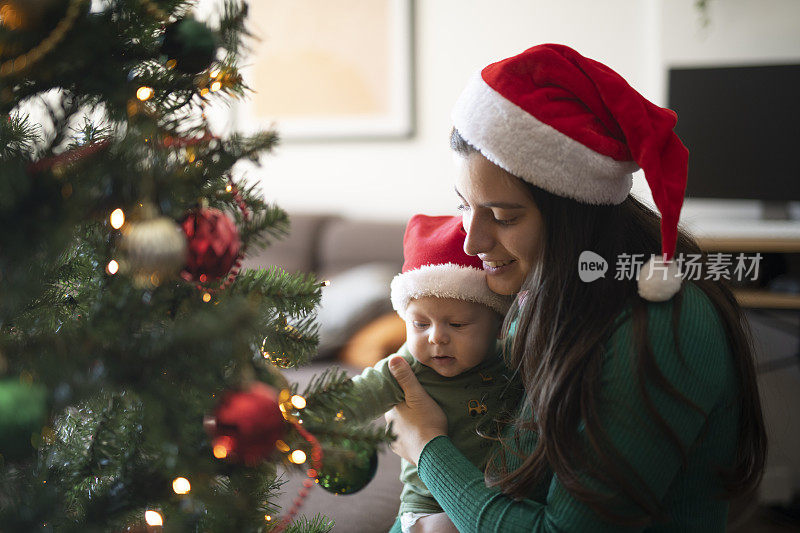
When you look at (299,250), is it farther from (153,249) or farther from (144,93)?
(153,249)

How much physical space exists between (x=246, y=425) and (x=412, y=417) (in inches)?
21.3

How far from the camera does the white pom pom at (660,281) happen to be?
85 cm

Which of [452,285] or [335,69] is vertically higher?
[335,69]

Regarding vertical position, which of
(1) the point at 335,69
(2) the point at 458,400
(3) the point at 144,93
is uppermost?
(3) the point at 144,93

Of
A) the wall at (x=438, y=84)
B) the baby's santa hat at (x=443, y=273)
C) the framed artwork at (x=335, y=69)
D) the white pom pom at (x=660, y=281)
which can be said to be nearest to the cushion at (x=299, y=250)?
the wall at (x=438, y=84)

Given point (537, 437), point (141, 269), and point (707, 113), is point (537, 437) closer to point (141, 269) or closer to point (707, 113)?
point (141, 269)

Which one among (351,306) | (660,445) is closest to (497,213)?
(660,445)

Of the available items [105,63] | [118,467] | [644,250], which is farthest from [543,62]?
[118,467]

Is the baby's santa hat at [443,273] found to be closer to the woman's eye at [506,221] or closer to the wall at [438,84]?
the woman's eye at [506,221]

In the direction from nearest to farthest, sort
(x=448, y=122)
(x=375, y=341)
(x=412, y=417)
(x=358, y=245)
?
(x=412, y=417) < (x=375, y=341) < (x=358, y=245) < (x=448, y=122)

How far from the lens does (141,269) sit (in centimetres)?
51

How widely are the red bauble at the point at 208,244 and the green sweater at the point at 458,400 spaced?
484mm

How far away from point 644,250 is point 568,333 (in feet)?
0.57

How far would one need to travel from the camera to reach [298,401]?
25.1 inches
